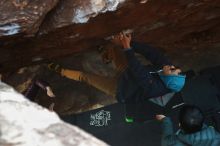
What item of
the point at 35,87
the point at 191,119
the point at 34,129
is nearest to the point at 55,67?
the point at 35,87

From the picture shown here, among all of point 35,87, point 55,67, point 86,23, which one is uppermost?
point 86,23

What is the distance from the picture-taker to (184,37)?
581 centimetres

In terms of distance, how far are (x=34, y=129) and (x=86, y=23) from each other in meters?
2.04

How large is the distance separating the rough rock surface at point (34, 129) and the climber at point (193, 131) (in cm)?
207

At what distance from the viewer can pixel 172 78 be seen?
4.72 meters

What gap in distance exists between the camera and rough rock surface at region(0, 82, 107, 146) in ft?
7.68

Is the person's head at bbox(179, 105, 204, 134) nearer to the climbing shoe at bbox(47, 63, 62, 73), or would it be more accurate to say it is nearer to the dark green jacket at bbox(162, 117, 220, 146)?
the dark green jacket at bbox(162, 117, 220, 146)

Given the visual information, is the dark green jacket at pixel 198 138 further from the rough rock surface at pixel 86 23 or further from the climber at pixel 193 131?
the rough rock surface at pixel 86 23

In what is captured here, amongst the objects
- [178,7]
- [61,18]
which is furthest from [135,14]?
[61,18]

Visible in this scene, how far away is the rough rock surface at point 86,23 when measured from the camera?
12.8 feet

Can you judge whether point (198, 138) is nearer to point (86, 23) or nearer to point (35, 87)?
point (86, 23)

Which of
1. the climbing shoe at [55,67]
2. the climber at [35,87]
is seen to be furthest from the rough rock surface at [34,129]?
the climbing shoe at [55,67]

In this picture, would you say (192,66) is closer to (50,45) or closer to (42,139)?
(50,45)

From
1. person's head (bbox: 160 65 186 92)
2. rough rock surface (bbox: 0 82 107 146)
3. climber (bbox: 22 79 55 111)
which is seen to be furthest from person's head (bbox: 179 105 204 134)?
rough rock surface (bbox: 0 82 107 146)
